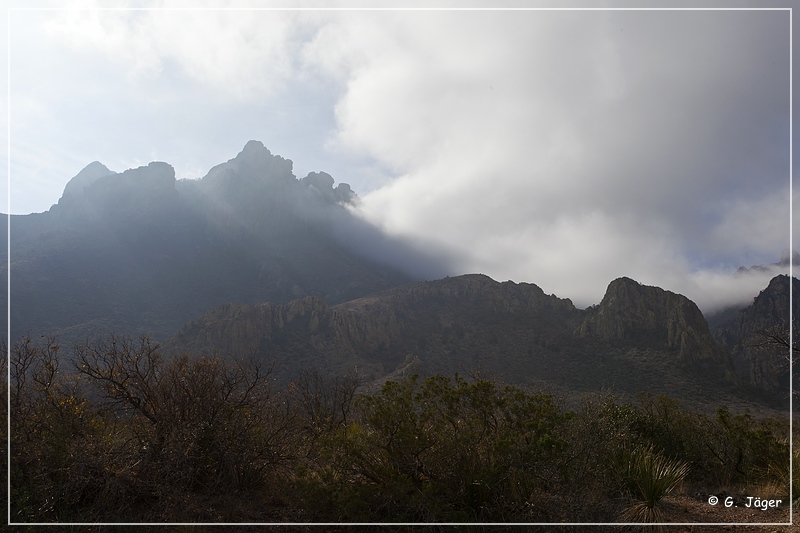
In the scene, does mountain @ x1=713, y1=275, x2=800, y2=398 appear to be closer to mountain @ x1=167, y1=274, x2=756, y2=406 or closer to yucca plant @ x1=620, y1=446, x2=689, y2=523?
mountain @ x1=167, y1=274, x2=756, y2=406

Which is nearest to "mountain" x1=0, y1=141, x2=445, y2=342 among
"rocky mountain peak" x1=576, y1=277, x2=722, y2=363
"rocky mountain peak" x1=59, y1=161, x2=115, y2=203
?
"rocky mountain peak" x1=59, y1=161, x2=115, y2=203

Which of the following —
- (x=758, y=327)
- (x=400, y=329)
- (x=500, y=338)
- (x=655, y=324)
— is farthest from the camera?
(x=400, y=329)

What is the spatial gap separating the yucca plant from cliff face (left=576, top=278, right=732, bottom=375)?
145 ft

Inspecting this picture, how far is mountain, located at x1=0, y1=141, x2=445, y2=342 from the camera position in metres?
53.7

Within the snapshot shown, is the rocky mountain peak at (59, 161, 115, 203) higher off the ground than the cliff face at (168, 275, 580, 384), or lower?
higher

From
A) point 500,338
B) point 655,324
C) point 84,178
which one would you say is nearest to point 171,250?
point 84,178

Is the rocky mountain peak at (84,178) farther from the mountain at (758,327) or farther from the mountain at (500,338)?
the mountain at (758,327)

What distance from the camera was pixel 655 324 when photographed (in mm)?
52719

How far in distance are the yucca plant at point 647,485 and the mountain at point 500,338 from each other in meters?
31.6

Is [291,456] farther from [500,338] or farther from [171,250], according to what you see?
[171,250]

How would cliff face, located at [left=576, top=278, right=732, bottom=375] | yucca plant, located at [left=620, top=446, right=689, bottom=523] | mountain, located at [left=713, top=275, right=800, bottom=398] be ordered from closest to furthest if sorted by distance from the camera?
yucca plant, located at [left=620, top=446, right=689, bottom=523]
mountain, located at [left=713, top=275, right=800, bottom=398]
cliff face, located at [left=576, top=278, right=732, bottom=375]

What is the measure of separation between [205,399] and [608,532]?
5.81 metres

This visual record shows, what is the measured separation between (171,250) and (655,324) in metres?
74.5

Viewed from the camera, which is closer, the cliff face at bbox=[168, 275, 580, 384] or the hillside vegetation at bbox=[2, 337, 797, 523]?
the hillside vegetation at bbox=[2, 337, 797, 523]
